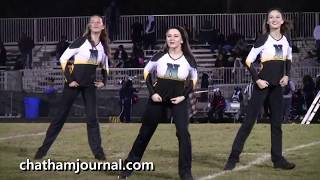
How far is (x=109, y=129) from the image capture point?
17.1 meters

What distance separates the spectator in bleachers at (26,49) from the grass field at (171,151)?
15187mm

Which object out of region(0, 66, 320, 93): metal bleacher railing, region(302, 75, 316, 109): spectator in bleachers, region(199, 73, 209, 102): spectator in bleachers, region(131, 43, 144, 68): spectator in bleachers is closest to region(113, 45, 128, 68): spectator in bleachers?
region(131, 43, 144, 68): spectator in bleachers

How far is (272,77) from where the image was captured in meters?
10.6

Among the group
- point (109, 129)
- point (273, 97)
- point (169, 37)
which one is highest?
point (169, 37)

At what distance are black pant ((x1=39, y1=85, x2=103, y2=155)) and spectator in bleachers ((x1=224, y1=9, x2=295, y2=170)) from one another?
2.14 metres

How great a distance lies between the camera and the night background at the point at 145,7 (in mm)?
35906

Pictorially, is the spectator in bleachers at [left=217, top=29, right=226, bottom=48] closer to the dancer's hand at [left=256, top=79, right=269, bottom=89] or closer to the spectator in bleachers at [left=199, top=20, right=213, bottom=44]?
the spectator in bleachers at [left=199, top=20, right=213, bottom=44]

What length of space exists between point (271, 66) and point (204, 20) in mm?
23821

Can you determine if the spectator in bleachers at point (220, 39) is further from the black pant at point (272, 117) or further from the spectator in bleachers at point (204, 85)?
the black pant at point (272, 117)

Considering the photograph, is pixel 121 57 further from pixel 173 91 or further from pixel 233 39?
pixel 173 91

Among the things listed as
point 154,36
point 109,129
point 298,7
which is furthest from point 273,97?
point 298,7

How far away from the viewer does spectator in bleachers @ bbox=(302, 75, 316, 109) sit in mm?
25641

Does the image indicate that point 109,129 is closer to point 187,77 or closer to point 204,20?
point 187,77

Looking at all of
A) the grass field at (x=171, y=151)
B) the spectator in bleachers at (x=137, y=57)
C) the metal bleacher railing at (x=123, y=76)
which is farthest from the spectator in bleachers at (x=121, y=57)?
the grass field at (x=171, y=151)
